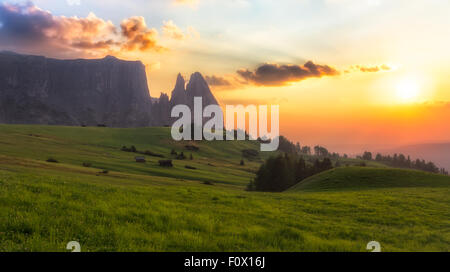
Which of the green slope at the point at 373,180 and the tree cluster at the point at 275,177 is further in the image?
the tree cluster at the point at 275,177

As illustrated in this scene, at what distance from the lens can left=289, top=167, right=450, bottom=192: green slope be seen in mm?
59719

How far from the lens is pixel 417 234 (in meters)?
18.7

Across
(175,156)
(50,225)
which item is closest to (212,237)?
(50,225)

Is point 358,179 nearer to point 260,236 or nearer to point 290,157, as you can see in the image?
point 290,157

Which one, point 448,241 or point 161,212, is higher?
point 161,212

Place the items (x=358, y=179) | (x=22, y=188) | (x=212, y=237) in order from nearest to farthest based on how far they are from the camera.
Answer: (x=212, y=237), (x=22, y=188), (x=358, y=179)

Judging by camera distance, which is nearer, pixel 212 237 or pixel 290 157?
pixel 212 237

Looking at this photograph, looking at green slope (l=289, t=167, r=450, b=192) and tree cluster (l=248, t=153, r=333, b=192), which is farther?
tree cluster (l=248, t=153, r=333, b=192)

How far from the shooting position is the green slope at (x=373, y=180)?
59.7 metres

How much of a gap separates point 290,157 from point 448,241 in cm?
9214

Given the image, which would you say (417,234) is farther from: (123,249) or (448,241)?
(123,249)

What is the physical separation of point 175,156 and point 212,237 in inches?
6415
